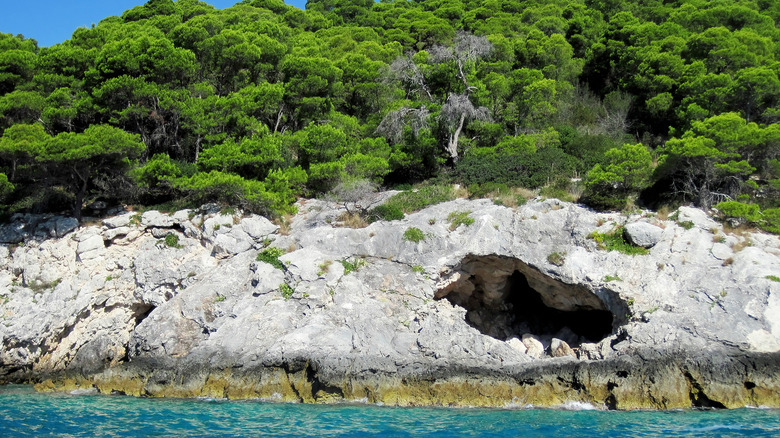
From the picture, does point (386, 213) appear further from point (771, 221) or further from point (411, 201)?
point (771, 221)

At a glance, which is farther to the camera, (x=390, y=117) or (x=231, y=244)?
(x=390, y=117)

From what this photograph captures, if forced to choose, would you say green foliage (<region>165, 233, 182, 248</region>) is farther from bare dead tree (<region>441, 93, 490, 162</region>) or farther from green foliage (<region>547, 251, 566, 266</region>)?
green foliage (<region>547, 251, 566, 266</region>)

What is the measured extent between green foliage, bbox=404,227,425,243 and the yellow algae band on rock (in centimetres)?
527

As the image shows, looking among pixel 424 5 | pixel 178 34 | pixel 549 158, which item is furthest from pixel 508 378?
pixel 424 5

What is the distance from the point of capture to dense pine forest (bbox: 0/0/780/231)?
1944 cm

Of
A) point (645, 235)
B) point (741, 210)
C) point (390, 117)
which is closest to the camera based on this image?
point (645, 235)

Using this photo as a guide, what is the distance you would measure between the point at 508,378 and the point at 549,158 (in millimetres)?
11217

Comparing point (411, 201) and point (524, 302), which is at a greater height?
point (411, 201)

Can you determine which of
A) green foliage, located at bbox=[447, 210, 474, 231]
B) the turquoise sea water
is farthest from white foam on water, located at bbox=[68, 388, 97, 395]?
green foliage, located at bbox=[447, 210, 474, 231]

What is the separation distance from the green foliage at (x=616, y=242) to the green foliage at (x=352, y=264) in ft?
25.5

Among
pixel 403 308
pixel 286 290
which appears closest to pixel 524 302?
pixel 403 308

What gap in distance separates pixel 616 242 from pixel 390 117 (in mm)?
11822

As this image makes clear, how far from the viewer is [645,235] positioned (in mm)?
17172

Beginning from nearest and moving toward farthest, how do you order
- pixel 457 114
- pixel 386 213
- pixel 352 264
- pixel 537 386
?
pixel 537 386, pixel 352 264, pixel 386 213, pixel 457 114
